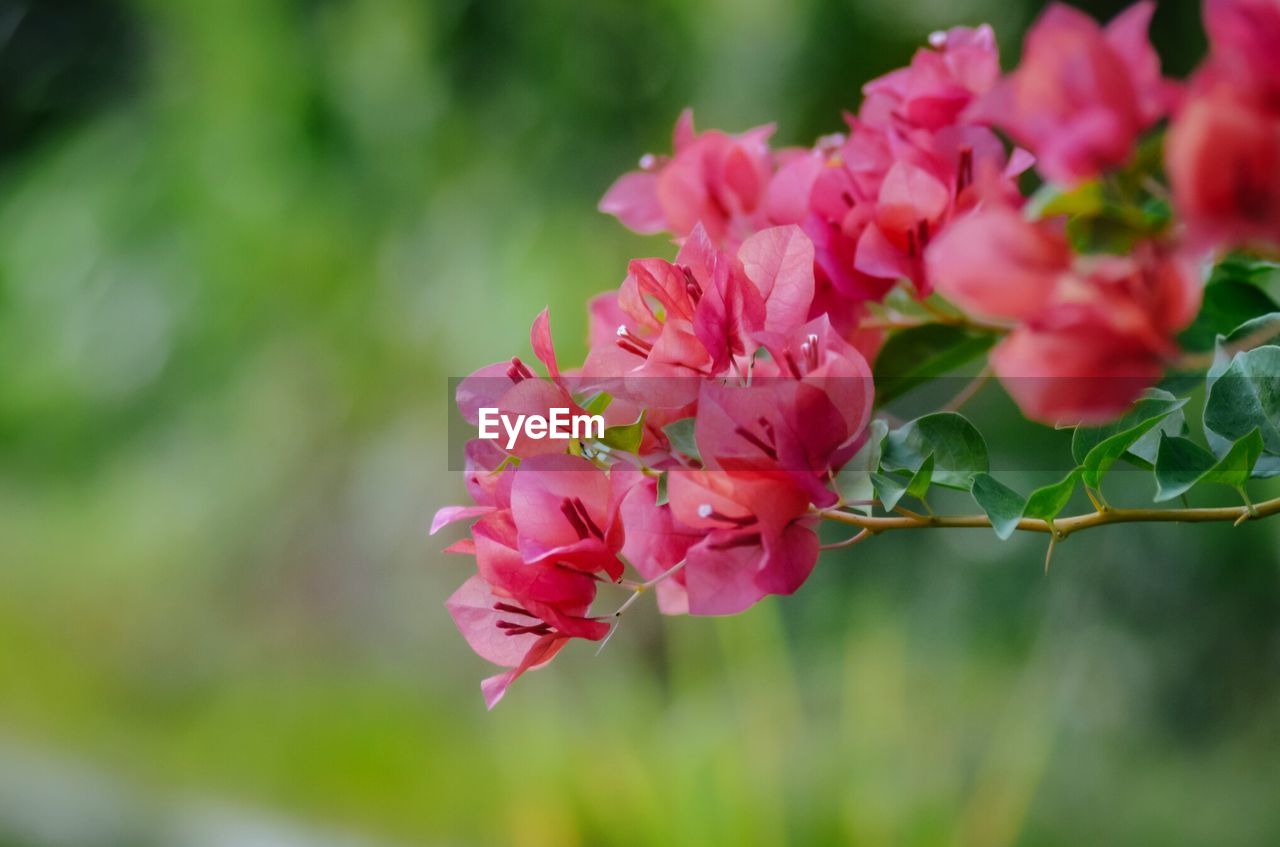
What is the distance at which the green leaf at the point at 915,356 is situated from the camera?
1.01 feet

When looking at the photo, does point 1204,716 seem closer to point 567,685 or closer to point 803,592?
point 803,592

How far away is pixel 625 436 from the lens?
0.24 metres

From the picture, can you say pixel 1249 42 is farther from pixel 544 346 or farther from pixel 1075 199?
pixel 544 346

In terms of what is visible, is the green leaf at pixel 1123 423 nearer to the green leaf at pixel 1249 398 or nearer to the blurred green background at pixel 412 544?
the green leaf at pixel 1249 398

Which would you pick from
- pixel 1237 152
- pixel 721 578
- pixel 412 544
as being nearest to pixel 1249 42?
pixel 1237 152

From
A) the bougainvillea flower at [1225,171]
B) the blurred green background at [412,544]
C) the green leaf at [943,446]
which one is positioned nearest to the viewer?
the bougainvillea flower at [1225,171]

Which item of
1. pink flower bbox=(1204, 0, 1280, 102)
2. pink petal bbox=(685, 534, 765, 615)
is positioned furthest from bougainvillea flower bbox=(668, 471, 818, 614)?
pink flower bbox=(1204, 0, 1280, 102)

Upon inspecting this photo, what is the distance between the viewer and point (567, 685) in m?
2.00

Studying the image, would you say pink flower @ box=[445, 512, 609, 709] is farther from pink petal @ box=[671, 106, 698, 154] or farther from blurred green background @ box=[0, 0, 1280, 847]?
blurred green background @ box=[0, 0, 1280, 847]

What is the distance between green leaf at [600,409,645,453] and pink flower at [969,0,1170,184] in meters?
0.10

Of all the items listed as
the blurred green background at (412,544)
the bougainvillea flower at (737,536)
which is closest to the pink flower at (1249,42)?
the bougainvillea flower at (737,536)

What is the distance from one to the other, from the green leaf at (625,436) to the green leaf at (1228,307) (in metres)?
0.16

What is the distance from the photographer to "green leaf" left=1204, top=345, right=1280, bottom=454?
25cm

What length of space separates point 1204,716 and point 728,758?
79 cm
